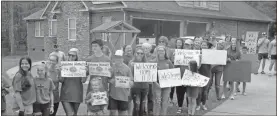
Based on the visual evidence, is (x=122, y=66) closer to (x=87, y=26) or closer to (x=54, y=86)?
(x=54, y=86)

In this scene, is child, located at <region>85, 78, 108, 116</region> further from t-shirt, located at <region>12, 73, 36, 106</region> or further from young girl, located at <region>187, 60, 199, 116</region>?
young girl, located at <region>187, 60, 199, 116</region>

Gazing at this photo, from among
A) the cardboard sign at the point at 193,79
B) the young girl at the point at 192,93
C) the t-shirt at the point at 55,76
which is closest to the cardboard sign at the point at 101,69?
the t-shirt at the point at 55,76

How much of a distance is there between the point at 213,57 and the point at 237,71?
193 centimetres

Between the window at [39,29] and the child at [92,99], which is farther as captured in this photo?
the window at [39,29]

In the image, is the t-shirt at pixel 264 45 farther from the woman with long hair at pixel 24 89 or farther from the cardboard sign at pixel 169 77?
the woman with long hair at pixel 24 89

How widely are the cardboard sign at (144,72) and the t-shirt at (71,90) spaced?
1100 mm

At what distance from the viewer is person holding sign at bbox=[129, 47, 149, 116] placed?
6902mm

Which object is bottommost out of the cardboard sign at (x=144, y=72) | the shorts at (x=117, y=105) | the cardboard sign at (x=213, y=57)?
Result: the shorts at (x=117, y=105)

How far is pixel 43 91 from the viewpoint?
5.86m

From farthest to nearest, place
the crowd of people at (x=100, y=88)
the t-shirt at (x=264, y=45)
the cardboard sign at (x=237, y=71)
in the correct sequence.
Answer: the t-shirt at (x=264, y=45), the cardboard sign at (x=237, y=71), the crowd of people at (x=100, y=88)

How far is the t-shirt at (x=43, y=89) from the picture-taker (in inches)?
229

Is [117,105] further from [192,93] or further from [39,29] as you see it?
[39,29]

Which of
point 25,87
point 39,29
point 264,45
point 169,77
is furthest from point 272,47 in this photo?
point 39,29

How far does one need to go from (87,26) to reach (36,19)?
8.44m
